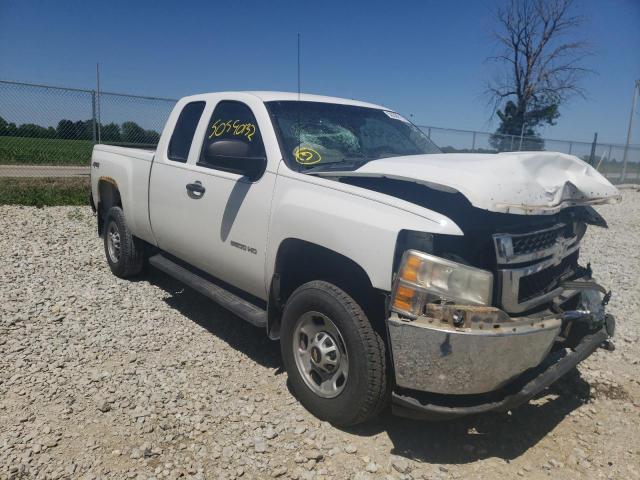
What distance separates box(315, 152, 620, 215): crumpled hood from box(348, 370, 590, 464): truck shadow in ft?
4.66

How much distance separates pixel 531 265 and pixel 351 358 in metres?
1.13

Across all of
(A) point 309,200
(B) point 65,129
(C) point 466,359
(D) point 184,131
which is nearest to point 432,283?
(C) point 466,359

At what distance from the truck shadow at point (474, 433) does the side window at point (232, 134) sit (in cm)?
196

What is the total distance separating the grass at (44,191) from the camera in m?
9.67

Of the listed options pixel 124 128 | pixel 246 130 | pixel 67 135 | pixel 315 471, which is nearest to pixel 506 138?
pixel 124 128

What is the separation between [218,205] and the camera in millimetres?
3895

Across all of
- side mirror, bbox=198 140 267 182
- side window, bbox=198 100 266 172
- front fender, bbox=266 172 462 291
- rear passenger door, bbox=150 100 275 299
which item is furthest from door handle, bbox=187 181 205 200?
front fender, bbox=266 172 462 291

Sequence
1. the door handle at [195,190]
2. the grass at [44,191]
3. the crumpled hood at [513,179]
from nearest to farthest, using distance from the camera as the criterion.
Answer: the crumpled hood at [513,179], the door handle at [195,190], the grass at [44,191]

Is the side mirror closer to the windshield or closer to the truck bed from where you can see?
the windshield

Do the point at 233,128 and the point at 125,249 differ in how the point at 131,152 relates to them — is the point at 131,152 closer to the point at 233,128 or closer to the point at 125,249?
the point at 125,249

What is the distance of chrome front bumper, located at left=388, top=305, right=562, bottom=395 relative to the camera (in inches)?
96.4

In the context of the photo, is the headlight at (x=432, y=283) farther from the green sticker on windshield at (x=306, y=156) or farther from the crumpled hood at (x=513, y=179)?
the green sticker on windshield at (x=306, y=156)

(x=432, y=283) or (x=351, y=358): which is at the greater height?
(x=432, y=283)

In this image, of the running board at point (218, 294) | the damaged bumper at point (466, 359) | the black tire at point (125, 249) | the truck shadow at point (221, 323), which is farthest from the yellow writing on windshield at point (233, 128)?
the damaged bumper at point (466, 359)
